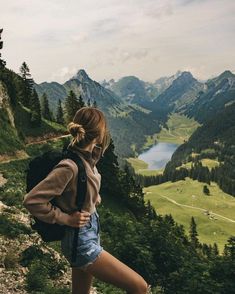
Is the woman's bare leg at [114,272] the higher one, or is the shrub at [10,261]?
the woman's bare leg at [114,272]

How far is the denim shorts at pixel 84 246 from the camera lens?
20.7ft

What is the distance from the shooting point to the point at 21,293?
12.1m

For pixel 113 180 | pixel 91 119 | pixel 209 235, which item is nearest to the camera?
pixel 91 119

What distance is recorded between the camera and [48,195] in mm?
6184

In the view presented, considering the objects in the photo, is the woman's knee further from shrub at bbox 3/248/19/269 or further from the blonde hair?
shrub at bbox 3/248/19/269

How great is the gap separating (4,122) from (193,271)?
48.8 metres

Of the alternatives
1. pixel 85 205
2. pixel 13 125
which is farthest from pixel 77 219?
pixel 13 125

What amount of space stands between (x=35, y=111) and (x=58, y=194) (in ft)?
259

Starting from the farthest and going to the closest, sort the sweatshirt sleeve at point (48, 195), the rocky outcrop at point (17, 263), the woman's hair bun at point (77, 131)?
the rocky outcrop at point (17, 263)
the woman's hair bun at point (77, 131)
the sweatshirt sleeve at point (48, 195)

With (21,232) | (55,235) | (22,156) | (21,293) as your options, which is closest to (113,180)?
(22,156)

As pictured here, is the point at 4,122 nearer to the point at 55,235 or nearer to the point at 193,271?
the point at 193,271

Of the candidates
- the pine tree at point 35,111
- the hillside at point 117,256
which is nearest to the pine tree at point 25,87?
the pine tree at point 35,111

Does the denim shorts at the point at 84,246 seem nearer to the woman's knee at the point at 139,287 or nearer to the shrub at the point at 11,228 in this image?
the woman's knee at the point at 139,287

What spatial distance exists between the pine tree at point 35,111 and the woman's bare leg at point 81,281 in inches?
2771
